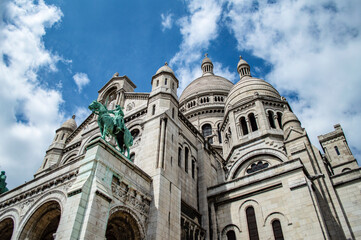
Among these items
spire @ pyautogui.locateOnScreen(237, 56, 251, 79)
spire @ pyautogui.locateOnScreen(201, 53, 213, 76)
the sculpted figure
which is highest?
spire @ pyautogui.locateOnScreen(201, 53, 213, 76)

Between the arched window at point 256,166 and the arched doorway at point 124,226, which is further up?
the arched window at point 256,166

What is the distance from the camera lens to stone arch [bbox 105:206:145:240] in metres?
14.1

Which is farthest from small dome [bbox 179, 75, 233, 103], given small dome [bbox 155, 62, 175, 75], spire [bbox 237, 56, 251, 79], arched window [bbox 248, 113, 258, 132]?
small dome [bbox 155, 62, 175, 75]

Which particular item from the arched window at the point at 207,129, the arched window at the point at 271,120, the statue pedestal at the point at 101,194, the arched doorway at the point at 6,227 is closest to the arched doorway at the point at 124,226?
the statue pedestal at the point at 101,194

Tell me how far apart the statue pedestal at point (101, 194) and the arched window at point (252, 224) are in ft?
23.9

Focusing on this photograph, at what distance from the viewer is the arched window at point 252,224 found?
18.0m

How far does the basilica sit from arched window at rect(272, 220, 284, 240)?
59 mm

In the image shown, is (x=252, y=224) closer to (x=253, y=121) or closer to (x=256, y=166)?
(x=256, y=166)

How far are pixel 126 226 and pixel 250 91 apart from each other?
22.5 meters

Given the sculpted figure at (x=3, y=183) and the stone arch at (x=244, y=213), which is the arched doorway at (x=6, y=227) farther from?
the stone arch at (x=244, y=213)

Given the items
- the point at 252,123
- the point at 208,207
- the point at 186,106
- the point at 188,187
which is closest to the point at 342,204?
the point at 208,207

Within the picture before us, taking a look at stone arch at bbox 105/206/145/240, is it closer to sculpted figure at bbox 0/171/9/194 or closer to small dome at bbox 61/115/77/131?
sculpted figure at bbox 0/171/9/194

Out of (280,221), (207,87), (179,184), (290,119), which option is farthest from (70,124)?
(280,221)

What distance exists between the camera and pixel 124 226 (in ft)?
47.3
